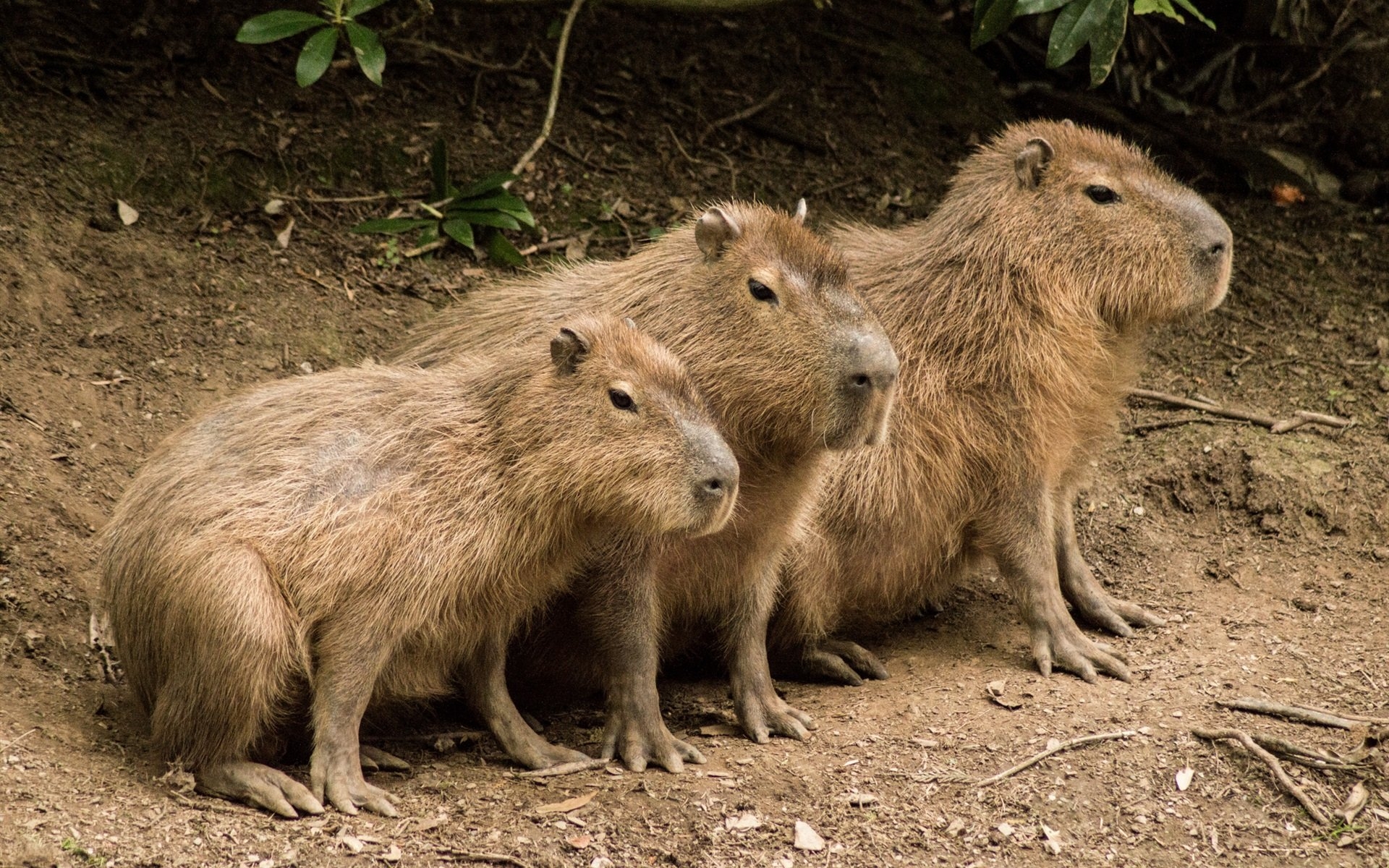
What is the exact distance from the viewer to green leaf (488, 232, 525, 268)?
690 centimetres

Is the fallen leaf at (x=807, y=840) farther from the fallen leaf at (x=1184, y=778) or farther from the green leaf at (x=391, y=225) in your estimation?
the green leaf at (x=391, y=225)

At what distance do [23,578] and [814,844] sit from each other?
9.34ft

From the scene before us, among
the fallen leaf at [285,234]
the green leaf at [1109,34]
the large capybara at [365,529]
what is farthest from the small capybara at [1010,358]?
the fallen leaf at [285,234]

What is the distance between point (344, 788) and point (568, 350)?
1.39 meters

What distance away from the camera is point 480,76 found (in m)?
7.74

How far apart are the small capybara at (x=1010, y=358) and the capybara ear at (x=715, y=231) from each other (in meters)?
0.90

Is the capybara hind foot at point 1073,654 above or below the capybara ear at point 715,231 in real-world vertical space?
below

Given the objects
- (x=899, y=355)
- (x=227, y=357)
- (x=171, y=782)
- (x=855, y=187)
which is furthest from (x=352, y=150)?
(x=171, y=782)

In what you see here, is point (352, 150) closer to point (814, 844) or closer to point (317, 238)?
point (317, 238)

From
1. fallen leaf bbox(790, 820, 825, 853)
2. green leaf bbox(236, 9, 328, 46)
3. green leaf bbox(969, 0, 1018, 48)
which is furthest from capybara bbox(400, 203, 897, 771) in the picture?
green leaf bbox(236, 9, 328, 46)

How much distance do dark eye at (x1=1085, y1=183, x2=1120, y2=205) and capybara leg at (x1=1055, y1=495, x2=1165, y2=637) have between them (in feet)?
3.92

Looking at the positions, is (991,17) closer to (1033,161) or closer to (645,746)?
(1033,161)

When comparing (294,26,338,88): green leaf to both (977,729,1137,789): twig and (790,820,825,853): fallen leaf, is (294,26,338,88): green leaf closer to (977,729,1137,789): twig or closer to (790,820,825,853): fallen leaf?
(790,820,825,853): fallen leaf

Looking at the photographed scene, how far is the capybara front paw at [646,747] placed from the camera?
4629 millimetres
